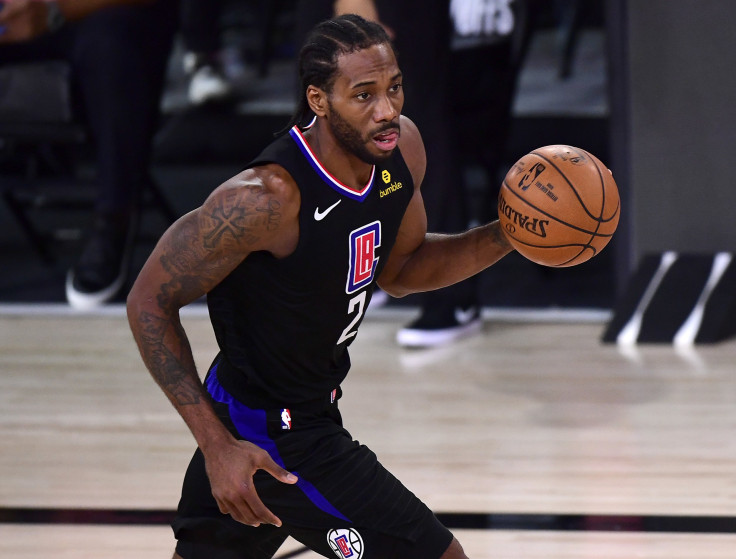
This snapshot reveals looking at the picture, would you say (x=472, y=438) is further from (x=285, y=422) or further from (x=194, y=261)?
(x=194, y=261)

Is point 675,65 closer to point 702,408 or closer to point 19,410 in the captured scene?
point 702,408

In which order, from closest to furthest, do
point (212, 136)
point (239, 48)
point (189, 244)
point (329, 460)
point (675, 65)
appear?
1. point (189, 244)
2. point (329, 460)
3. point (675, 65)
4. point (212, 136)
5. point (239, 48)

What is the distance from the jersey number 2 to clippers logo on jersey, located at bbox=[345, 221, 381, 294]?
0.02m

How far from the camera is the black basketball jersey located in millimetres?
2250

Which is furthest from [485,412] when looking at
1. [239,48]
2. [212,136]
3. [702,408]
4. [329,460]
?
[239,48]

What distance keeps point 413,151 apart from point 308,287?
0.44 meters

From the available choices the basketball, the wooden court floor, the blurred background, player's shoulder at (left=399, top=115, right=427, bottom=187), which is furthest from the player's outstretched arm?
the blurred background

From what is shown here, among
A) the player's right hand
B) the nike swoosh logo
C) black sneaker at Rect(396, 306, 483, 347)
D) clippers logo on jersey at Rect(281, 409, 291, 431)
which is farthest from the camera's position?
black sneaker at Rect(396, 306, 483, 347)

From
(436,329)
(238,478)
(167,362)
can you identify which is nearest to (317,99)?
(167,362)

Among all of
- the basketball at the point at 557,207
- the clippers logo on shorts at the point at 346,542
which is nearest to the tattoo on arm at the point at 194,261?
the clippers logo on shorts at the point at 346,542

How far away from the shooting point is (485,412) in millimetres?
4039

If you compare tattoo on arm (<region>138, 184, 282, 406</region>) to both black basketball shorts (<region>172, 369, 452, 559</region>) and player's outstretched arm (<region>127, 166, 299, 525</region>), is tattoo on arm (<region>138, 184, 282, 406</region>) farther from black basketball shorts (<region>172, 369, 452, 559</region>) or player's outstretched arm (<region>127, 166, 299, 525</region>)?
black basketball shorts (<region>172, 369, 452, 559</region>)

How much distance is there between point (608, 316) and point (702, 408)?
1137mm

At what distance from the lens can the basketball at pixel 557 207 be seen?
97.0 inches
